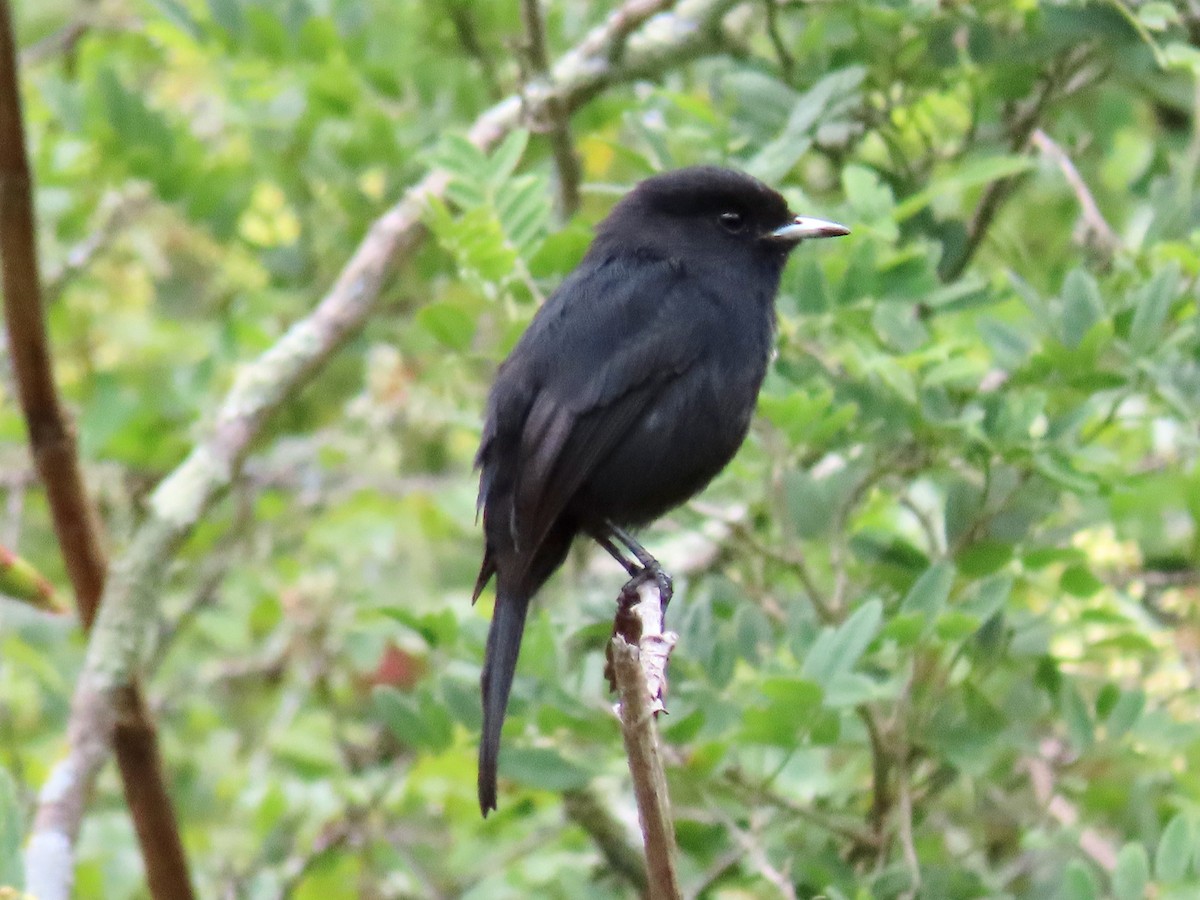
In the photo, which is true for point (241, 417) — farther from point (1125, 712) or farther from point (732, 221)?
point (1125, 712)

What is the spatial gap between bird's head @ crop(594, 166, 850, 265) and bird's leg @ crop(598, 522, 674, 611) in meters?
0.63

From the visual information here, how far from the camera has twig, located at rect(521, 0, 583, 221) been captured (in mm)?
3896

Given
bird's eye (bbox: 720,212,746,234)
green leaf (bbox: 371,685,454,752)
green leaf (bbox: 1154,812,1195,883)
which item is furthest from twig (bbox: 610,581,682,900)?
bird's eye (bbox: 720,212,746,234)

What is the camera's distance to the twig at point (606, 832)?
400 cm

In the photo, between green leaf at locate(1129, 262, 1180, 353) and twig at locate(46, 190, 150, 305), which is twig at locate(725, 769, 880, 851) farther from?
twig at locate(46, 190, 150, 305)

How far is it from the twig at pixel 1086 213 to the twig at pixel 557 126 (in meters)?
1.07

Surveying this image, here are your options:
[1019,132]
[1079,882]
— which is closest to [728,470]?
[1019,132]

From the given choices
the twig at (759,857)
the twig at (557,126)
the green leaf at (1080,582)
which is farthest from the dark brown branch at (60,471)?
the green leaf at (1080,582)

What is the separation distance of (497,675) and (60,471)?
0.96 metres

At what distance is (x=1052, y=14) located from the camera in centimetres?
352

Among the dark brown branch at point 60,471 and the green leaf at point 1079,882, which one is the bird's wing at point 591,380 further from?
the green leaf at point 1079,882

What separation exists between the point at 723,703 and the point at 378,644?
1.73 metres

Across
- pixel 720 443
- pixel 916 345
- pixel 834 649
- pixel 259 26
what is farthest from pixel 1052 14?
pixel 259 26

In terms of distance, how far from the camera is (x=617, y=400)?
3.60 meters
